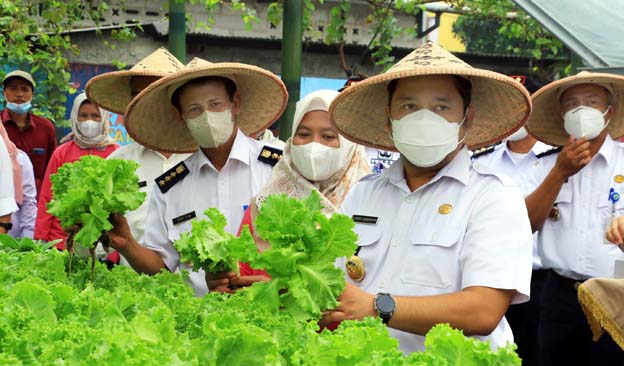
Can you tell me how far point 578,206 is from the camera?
14.0ft

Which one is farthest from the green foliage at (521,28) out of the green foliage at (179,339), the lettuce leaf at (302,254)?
the green foliage at (179,339)

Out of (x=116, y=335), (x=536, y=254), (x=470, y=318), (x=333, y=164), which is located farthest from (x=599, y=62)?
(x=116, y=335)

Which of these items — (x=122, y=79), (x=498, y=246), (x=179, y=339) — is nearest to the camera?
(x=179, y=339)

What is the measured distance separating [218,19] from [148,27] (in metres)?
2.85

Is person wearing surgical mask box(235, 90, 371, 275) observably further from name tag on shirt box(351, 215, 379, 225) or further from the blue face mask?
the blue face mask

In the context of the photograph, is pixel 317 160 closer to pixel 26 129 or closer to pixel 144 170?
pixel 144 170

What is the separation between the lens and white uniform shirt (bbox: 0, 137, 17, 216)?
4434 mm

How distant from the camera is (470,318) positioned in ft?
7.97

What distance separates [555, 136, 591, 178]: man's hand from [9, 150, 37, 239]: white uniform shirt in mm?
3626

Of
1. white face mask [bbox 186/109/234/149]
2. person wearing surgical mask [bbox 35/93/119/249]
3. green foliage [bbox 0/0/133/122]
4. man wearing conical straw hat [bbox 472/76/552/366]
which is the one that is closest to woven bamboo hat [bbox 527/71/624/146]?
man wearing conical straw hat [bbox 472/76/552/366]

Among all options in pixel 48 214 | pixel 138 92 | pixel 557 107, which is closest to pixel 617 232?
pixel 557 107

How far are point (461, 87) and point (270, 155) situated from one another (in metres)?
1.22

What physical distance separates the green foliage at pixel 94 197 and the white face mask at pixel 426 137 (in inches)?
35.8

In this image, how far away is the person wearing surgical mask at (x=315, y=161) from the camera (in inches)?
131
